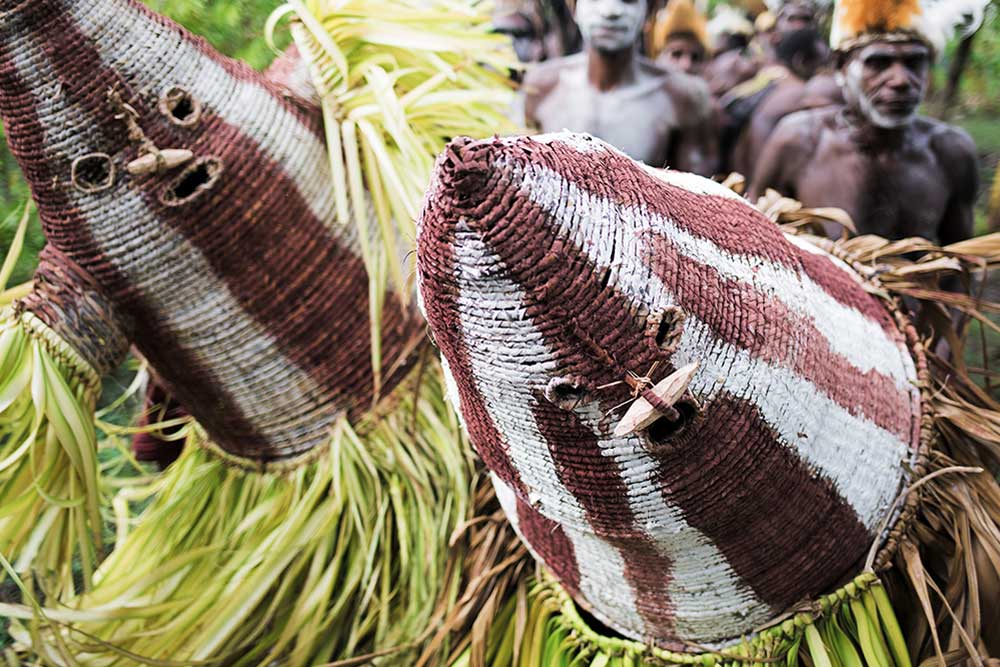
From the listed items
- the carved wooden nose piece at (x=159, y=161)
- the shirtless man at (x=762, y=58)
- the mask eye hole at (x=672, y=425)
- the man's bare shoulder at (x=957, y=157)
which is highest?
the carved wooden nose piece at (x=159, y=161)

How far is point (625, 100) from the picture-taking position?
2.70 metres

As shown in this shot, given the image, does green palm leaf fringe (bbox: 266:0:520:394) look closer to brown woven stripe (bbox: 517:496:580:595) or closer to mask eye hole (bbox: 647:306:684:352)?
brown woven stripe (bbox: 517:496:580:595)

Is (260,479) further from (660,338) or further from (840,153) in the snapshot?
(840,153)

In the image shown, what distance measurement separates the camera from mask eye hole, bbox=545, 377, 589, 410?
0.76 metres

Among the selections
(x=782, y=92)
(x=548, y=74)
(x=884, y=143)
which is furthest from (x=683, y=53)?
(x=884, y=143)

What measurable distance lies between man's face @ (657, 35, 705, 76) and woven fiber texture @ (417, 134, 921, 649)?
3.33m

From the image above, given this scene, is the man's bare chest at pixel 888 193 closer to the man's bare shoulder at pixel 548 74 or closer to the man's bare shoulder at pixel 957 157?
the man's bare shoulder at pixel 957 157

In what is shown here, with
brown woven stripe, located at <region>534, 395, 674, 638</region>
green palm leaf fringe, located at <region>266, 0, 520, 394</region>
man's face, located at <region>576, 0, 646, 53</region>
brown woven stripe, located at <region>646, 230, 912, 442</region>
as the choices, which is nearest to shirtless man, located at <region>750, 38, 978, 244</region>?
man's face, located at <region>576, 0, 646, 53</region>

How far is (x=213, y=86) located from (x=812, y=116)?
5.71 feet

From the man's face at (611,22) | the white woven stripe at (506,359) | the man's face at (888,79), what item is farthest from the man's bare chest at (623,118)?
the white woven stripe at (506,359)

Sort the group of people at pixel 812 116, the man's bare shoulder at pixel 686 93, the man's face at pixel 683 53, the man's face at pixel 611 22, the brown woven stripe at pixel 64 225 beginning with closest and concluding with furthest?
the brown woven stripe at pixel 64 225 < the group of people at pixel 812 116 < the man's face at pixel 611 22 < the man's bare shoulder at pixel 686 93 < the man's face at pixel 683 53

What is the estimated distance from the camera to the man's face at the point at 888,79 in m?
2.00

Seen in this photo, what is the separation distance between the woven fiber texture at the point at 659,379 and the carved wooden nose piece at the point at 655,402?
0.5 inches

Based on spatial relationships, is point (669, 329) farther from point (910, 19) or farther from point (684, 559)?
point (910, 19)
